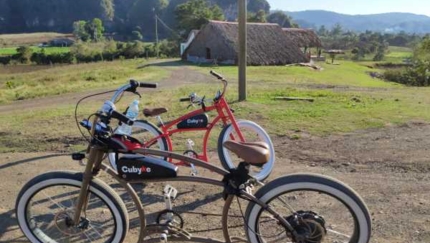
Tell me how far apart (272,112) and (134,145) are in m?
5.94

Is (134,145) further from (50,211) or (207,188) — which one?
(207,188)

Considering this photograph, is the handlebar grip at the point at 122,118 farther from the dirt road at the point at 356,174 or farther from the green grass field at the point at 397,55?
the green grass field at the point at 397,55

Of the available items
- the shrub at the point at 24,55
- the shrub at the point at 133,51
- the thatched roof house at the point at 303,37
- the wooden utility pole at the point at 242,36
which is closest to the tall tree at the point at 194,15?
the shrub at the point at 133,51

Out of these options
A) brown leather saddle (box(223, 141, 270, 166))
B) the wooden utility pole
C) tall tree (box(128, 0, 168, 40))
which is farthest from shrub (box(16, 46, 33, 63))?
tall tree (box(128, 0, 168, 40))

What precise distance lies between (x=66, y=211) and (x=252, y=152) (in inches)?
60.6

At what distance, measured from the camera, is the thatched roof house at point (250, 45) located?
33531mm

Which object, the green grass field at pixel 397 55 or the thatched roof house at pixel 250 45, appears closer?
the thatched roof house at pixel 250 45

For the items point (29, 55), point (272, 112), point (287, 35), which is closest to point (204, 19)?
point (287, 35)

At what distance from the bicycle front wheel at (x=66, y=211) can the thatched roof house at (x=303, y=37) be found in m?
38.1

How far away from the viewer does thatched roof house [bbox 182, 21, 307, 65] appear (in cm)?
3353

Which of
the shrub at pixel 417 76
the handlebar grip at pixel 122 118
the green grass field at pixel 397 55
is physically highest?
the handlebar grip at pixel 122 118

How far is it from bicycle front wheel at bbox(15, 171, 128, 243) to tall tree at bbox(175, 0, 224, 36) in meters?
50.0

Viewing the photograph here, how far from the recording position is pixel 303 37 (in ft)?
135

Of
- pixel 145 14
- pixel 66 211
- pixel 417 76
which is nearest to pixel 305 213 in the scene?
pixel 66 211
